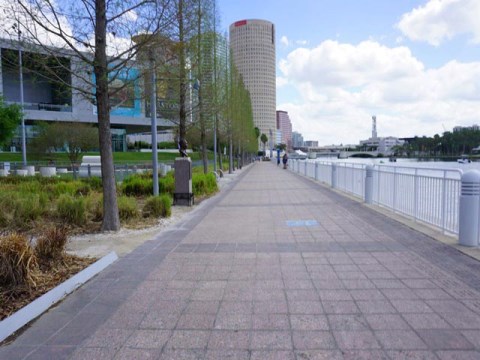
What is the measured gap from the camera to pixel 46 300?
14.4 feet

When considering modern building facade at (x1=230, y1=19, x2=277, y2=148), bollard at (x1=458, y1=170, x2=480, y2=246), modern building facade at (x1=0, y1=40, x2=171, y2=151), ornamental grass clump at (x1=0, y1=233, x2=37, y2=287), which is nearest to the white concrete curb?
ornamental grass clump at (x1=0, y1=233, x2=37, y2=287)

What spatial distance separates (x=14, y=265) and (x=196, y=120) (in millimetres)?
16534

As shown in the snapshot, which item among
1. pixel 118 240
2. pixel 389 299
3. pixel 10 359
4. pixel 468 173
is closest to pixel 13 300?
pixel 10 359

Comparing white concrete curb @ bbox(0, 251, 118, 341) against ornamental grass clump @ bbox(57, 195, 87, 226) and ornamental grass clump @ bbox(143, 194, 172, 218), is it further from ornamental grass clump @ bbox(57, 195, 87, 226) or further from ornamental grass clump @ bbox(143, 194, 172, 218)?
ornamental grass clump @ bbox(143, 194, 172, 218)

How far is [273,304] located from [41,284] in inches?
109

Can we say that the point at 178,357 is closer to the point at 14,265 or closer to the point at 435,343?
the point at 435,343

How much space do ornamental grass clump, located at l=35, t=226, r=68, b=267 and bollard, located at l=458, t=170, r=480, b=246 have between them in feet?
20.3

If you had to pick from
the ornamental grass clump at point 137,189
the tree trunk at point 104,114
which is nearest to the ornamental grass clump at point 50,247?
the tree trunk at point 104,114

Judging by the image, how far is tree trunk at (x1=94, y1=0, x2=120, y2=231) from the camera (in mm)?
7906

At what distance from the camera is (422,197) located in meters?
8.88

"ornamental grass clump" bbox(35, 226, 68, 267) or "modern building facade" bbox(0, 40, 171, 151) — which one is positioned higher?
"modern building facade" bbox(0, 40, 171, 151)

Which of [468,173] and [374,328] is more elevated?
[468,173]

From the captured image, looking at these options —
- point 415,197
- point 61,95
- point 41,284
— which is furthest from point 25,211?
point 415,197

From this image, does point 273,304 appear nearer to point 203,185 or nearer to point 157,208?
point 157,208
